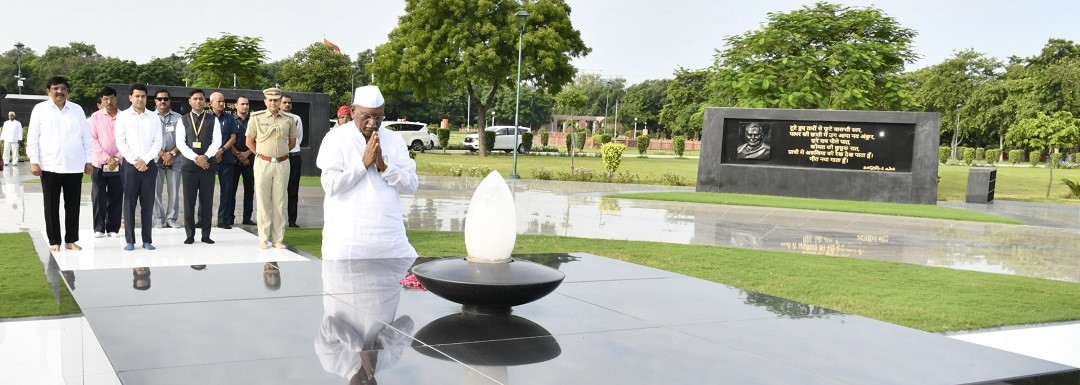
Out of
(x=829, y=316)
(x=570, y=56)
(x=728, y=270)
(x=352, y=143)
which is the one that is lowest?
(x=728, y=270)

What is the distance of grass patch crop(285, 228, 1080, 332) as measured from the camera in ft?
23.0

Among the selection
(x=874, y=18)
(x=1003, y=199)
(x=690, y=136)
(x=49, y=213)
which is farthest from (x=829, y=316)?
(x=690, y=136)

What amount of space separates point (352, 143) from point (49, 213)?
4.87 m

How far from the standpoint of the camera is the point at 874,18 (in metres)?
30.2

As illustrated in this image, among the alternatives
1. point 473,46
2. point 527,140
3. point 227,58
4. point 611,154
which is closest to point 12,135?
point 227,58

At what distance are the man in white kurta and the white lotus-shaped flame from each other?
5.37ft

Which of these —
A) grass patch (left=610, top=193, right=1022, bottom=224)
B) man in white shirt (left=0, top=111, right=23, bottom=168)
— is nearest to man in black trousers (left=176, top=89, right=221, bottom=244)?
grass patch (left=610, top=193, right=1022, bottom=224)

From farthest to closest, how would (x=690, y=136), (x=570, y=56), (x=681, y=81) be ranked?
(x=690, y=136) → (x=681, y=81) → (x=570, y=56)

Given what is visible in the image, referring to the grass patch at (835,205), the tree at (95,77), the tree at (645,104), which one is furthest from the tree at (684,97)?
the grass patch at (835,205)

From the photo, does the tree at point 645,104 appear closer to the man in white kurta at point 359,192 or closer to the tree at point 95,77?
the tree at point 95,77

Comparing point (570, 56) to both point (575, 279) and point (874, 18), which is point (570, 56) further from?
point (575, 279)

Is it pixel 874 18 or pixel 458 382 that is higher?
pixel 874 18

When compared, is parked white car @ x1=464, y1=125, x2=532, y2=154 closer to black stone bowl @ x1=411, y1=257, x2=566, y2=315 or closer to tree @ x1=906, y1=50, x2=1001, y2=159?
tree @ x1=906, y1=50, x2=1001, y2=159

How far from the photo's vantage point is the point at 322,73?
2579 inches
